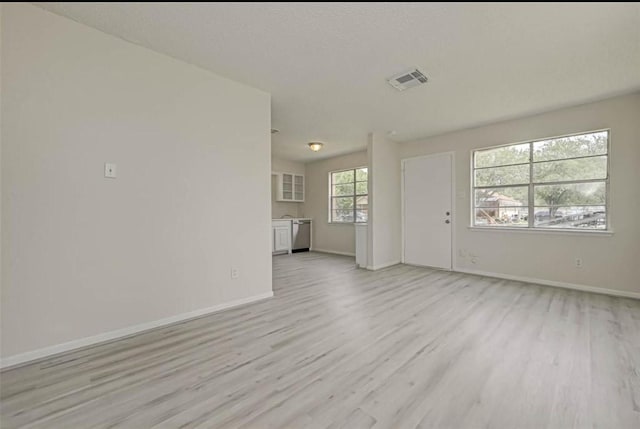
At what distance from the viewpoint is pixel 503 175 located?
445 cm

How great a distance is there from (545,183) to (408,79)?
9.09 feet

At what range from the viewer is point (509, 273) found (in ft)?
14.1

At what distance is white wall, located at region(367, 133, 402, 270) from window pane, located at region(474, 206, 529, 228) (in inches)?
58.3

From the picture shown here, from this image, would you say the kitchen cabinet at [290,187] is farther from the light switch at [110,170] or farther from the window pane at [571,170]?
the window pane at [571,170]

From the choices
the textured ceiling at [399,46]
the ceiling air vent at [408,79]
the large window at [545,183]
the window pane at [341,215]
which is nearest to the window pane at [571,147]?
the large window at [545,183]

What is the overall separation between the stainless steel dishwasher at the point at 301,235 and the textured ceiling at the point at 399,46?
13.2ft

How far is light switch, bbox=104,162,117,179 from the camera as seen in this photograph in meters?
2.26

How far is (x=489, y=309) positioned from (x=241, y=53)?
3620 millimetres

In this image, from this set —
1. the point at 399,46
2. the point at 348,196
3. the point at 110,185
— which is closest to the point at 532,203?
the point at 399,46

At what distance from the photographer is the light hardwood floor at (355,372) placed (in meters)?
1.45

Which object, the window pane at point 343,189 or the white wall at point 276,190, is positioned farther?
the white wall at point 276,190

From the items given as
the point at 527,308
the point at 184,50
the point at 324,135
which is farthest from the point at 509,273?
the point at 184,50

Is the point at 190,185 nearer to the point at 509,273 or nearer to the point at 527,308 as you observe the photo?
the point at 527,308

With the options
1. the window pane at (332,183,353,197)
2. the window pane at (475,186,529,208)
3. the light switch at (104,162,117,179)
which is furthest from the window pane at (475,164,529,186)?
the light switch at (104,162,117,179)
